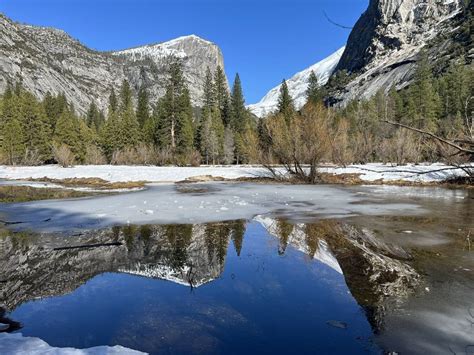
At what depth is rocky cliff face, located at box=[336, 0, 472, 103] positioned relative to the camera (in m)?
102

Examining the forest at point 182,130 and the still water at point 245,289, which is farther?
the forest at point 182,130

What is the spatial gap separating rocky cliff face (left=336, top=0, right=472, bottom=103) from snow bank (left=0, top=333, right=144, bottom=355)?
104071 mm

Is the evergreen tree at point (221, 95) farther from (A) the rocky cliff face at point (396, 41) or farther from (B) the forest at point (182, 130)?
(A) the rocky cliff face at point (396, 41)

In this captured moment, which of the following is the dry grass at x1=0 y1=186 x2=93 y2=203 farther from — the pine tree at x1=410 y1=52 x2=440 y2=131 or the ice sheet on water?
the pine tree at x1=410 y1=52 x2=440 y2=131

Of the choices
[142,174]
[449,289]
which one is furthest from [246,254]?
[142,174]

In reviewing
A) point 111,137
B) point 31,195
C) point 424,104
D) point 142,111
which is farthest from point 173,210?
point 424,104

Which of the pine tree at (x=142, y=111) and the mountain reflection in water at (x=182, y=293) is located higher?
the pine tree at (x=142, y=111)

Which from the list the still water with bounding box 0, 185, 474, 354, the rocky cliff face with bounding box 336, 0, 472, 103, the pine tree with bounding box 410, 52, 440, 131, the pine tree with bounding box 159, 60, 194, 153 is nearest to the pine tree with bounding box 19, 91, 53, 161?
the pine tree with bounding box 159, 60, 194, 153

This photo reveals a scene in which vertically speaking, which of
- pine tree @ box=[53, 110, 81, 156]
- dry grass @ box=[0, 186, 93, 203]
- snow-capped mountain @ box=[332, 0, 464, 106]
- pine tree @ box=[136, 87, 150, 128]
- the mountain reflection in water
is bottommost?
the mountain reflection in water

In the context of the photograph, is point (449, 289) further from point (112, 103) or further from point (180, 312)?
point (112, 103)

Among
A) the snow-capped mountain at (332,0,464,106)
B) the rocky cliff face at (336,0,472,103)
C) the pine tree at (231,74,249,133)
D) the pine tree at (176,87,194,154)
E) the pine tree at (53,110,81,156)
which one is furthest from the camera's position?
the rocky cliff face at (336,0,472,103)

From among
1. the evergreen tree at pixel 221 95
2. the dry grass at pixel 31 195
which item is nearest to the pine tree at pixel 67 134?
the evergreen tree at pixel 221 95

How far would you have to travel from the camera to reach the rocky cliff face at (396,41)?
102 metres

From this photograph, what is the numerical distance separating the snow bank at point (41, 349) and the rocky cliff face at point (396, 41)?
104m
